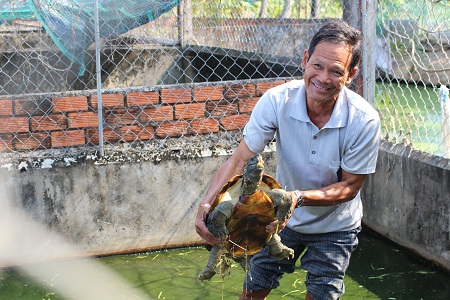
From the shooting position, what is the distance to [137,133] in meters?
4.40

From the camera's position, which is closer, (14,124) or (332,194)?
(332,194)

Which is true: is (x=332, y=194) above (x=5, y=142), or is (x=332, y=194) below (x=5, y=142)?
above

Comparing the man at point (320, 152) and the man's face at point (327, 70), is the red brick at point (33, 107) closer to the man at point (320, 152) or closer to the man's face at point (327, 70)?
the man at point (320, 152)

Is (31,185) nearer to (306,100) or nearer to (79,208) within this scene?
(79,208)

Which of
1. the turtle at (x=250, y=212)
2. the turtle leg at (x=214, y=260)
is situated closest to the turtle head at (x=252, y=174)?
the turtle at (x=250, y=212)

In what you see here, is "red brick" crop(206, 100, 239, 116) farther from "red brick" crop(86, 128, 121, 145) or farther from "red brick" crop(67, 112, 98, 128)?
"red brick" crop(67, 112, 98, 128)

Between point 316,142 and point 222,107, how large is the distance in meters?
1.95

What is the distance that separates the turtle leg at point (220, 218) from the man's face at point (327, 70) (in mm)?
588

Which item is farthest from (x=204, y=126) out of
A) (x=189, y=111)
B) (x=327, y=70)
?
(x=327, y=70)

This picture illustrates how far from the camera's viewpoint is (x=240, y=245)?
2.83m

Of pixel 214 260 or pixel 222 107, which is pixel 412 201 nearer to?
pixel 222 107

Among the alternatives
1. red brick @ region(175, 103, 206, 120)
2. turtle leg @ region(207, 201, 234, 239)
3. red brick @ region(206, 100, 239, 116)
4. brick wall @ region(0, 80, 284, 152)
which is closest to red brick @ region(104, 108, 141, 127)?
brick wall @ region(0, 80, 284, 152)

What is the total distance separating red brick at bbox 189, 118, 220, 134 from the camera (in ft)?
14.8

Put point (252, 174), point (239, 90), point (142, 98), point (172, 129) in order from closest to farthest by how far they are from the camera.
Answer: point (252, 174) → point (142, 98) → point (172, 129) → point (239, 90)
